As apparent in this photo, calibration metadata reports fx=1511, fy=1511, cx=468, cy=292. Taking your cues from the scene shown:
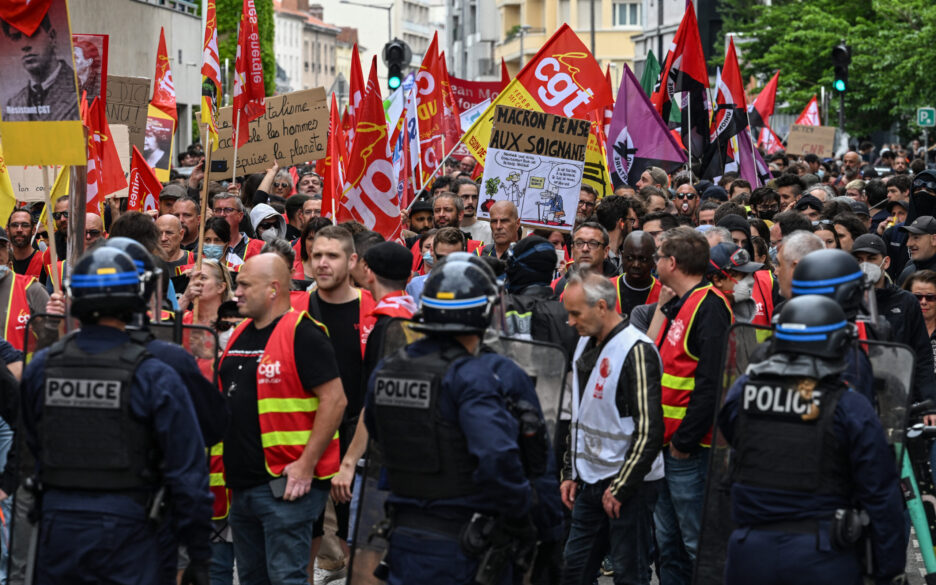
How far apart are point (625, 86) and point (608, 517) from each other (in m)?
8.70

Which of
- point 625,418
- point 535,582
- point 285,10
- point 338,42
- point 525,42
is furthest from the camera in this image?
point 338,42

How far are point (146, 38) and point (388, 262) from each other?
1203 inches

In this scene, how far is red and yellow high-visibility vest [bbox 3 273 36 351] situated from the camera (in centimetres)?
814

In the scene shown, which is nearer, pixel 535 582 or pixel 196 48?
pixel 535 582

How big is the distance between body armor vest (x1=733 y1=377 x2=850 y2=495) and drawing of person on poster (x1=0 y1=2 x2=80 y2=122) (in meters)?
4.15

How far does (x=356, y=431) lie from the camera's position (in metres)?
6.86

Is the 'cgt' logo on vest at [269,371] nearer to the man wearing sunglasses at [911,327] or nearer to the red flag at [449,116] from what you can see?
the man wearing sunglasses at [911,327]

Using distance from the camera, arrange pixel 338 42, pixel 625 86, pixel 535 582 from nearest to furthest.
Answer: pixel 535 582
pixel 625 86
pixel 338 42

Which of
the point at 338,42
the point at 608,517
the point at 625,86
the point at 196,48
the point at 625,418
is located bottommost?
the point at 608,517

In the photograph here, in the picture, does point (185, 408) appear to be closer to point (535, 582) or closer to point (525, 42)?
point (535, 582)

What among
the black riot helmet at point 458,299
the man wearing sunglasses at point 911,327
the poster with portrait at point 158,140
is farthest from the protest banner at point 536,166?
the black riot helmet at point 458,299

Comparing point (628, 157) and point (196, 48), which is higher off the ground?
point (196, 48)

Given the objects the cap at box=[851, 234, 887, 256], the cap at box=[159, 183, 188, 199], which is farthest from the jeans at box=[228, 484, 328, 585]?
the cap at box=[159, 183, 188, 199]

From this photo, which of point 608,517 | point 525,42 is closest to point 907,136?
point 608,517
